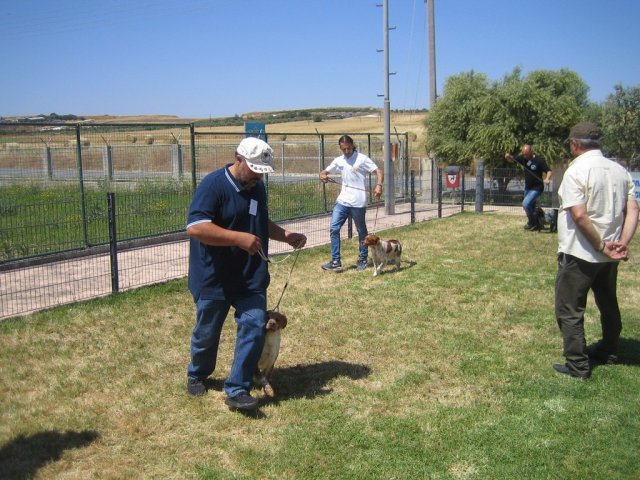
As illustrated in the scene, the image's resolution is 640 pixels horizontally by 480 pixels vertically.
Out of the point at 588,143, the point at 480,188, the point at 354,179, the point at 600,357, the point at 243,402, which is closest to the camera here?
the point at 243,402

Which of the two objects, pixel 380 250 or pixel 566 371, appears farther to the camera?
pixel 380 250

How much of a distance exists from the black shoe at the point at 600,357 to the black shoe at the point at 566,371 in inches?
14.3

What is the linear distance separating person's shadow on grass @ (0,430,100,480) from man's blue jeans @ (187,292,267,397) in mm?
966

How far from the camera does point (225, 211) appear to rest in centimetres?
441

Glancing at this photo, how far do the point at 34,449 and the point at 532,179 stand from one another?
12040mm

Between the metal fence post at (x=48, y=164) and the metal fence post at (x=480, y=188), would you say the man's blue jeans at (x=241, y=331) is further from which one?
the metal fence post at (x=480, y=188)

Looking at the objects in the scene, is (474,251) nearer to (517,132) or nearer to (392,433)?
(392,433)

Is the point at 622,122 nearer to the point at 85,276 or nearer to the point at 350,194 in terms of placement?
the point at 350,194

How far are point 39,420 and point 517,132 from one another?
701 inches

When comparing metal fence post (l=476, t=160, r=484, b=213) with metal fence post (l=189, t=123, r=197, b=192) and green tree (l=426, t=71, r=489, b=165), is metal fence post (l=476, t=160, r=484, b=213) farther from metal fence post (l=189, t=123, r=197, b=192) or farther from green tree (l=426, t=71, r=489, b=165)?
metal fence post (l=189, t=123, r=197, b=192)

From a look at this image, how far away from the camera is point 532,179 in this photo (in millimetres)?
13867

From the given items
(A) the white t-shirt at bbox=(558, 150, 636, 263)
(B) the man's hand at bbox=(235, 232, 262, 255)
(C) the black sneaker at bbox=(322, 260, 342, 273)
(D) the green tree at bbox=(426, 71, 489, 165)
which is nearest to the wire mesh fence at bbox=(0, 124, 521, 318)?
(C) the black sneaker at bbox=(322, 260, 342, 273)

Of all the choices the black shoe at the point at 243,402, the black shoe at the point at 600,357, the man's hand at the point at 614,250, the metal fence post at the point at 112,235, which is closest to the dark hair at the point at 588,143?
the man's hand at the point at 614,250

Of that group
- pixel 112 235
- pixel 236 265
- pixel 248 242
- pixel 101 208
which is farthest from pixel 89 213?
pixel 248 242
